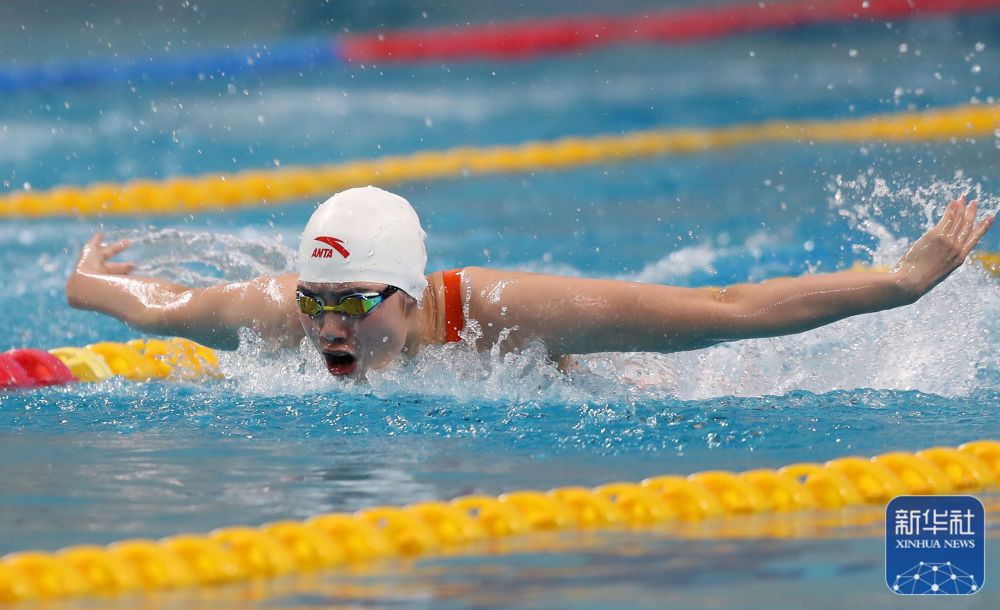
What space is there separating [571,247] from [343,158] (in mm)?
2093

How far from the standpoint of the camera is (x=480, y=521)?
281 centimetres

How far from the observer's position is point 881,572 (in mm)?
2533

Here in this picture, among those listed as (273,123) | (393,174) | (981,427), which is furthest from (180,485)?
(273,123)

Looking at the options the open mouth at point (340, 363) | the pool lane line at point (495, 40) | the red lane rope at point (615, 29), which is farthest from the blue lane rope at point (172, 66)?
the open mouth at point (340, 363)

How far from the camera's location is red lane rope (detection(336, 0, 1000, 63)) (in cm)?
1100

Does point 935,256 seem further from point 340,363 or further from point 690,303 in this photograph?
point 340,363

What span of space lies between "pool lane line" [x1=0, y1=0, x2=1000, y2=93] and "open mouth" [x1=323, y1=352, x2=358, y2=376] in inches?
280

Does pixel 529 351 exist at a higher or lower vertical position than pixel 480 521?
higher

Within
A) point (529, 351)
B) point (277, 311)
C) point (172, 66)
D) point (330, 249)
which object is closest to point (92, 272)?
point (277, 311)

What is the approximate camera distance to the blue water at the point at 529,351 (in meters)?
2.72

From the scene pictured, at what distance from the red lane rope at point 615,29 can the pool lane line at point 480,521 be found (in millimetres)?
8057

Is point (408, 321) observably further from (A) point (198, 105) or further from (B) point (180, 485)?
(A) point (198, 105)

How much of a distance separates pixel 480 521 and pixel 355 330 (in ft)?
3.36

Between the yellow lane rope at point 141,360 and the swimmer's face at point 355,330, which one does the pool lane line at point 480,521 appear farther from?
the yellow lane rope at point 141,360
